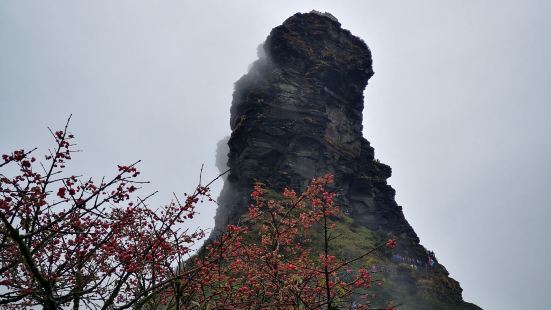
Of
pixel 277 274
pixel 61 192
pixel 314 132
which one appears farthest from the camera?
pixel 314 132

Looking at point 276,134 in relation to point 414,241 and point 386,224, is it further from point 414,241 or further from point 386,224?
point 414,241

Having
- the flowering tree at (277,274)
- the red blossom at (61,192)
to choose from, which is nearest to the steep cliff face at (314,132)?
the flowering tree at (277,274)

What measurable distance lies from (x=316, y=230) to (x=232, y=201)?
423 inches

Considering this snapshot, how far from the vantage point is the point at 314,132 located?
39.9m

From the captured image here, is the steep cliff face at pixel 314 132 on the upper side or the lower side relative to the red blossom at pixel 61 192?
upper

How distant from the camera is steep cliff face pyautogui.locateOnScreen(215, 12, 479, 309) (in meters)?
36.8

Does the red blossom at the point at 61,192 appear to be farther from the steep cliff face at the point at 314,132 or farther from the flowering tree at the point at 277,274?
the steep cliff face at the point at 314,132

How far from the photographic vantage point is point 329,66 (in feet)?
146

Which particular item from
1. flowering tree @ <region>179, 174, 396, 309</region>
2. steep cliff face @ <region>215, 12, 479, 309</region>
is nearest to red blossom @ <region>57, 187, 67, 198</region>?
flowering tree @ <region>179, 174, 396, 309</region>

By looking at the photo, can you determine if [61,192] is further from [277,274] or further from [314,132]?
[314,132]

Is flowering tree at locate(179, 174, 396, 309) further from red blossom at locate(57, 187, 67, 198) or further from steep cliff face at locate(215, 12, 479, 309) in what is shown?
→ steep cliff face at locate(215, 12, 479, 309)

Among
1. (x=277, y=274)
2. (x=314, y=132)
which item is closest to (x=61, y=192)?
(x=277, y=274)

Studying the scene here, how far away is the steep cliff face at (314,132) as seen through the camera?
36.8 meters

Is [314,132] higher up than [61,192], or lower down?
higher up
